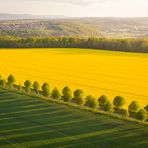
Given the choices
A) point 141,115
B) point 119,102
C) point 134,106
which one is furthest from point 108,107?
point 141,115

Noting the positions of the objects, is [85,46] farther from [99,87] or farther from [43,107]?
[43,107]

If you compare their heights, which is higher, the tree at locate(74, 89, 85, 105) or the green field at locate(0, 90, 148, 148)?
the tree at locate(74, 89, 85, 105)

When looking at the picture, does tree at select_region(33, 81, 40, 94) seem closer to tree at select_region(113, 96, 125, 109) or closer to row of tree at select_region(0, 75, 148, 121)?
row of tree at select_region(0, 75, 148, 121)

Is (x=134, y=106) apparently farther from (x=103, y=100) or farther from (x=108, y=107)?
(x=103, y=100)

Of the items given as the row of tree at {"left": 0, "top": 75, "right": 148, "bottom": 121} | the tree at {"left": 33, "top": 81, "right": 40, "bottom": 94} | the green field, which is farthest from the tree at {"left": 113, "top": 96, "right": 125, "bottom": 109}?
the tree at {"left": 33, "top": 81, "right": 40, "bottom": 94}

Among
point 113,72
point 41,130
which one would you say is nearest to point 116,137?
point 41,130

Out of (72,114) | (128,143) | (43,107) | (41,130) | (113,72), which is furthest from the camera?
(113,72)

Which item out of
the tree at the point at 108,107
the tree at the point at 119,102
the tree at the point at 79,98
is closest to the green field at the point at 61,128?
the tree at the point at 108,107
